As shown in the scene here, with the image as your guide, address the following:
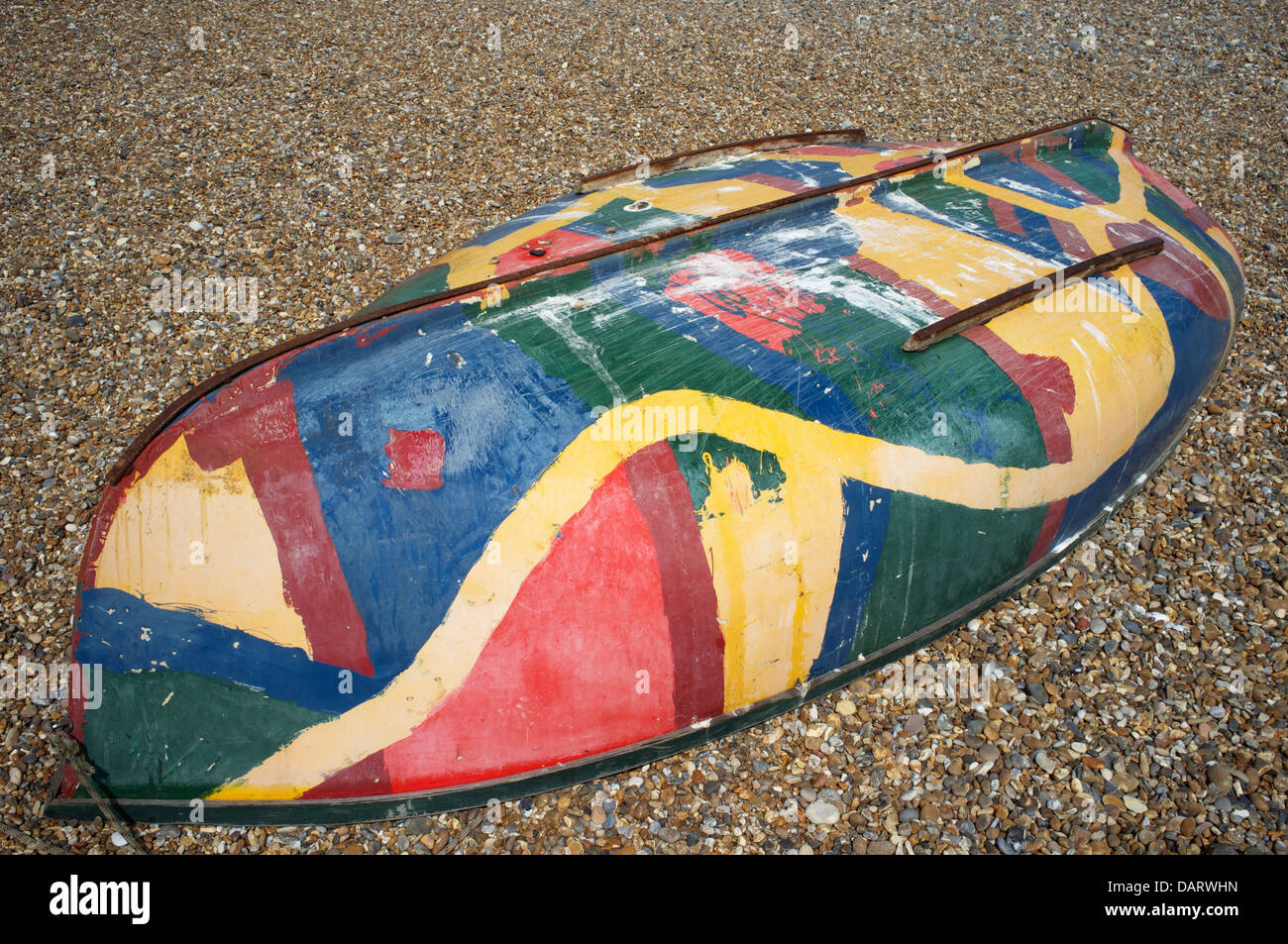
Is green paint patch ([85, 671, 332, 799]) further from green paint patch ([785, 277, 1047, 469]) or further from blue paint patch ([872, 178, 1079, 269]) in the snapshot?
blue paint patch ([872, 178, 1079, 269])

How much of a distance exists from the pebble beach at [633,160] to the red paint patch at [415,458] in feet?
4.31

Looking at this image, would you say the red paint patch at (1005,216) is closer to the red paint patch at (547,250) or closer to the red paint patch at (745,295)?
the red paint patch at (745,295)

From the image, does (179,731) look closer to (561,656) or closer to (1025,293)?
(561,656)

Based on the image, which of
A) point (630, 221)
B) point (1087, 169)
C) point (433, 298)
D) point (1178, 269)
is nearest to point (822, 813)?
point (433, 298)

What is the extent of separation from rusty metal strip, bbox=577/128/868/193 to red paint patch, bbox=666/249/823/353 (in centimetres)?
138

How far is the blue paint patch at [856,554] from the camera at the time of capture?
3162 millimetres

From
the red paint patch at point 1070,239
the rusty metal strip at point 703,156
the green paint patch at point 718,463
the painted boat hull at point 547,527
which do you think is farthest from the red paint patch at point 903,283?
the rusty metal strip at point 703,156

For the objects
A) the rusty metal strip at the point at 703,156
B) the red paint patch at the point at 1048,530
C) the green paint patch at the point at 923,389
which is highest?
the rusty metal strip at the point at 703,156

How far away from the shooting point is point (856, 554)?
3.19 meters

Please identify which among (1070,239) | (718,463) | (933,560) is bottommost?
(933,560)

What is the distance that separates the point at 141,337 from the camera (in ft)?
18.0

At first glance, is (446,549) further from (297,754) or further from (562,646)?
(297,754)

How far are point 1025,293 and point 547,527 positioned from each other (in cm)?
246

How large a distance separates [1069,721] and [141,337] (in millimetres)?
5802
